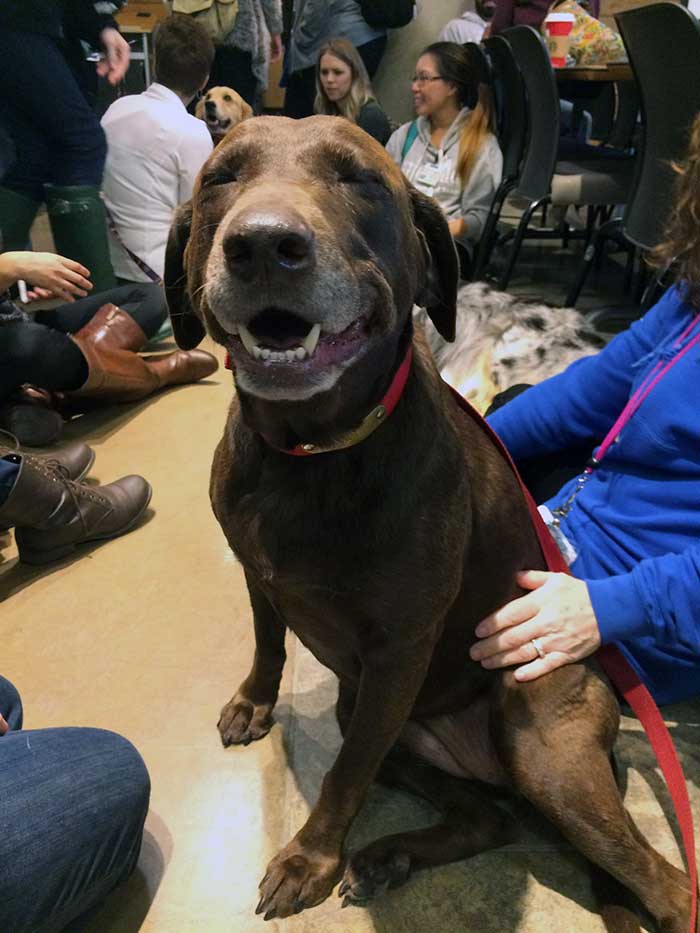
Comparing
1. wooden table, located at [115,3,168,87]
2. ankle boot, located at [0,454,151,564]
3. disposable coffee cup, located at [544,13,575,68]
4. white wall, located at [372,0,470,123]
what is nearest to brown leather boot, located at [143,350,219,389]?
ankle boot, located at [0,454,151,564]

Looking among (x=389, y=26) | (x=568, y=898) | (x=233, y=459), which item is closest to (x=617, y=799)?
(x=568, y=898)

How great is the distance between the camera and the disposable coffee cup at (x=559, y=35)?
4570 millimetres

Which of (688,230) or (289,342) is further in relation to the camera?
(688,230)

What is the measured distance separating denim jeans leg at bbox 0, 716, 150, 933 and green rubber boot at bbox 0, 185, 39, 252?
9.00ft

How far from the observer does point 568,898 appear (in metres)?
1.25

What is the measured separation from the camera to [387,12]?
18.0ft

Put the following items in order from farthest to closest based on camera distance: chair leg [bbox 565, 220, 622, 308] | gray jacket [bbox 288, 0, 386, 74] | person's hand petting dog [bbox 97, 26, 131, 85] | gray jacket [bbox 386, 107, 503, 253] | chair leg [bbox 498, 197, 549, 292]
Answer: gray jacket [bbox 288, 0, 386, 74] → chair leg [bbox 498, 197, 549, 292] → gray jacket [bbox 386, 107, 503, 253] → chair leg [bbox 565, 220, 622, 308] → person's hand petting dog [bbox 97, 26, 131, 85]

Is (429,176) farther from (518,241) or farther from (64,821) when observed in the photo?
(64,821)

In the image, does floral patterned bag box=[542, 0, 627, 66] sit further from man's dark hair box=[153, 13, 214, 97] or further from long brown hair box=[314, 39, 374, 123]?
man's dark hair box=[153, 13, 214, 97]

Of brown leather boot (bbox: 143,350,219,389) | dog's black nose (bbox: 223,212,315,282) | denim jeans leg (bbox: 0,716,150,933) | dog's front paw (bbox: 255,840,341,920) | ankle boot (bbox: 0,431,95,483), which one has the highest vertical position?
dog's black nose (bbox: 223,212,315,282)

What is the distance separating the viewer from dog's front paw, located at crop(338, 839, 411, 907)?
1.22 m

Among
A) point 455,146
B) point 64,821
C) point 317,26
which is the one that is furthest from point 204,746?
point 317,26

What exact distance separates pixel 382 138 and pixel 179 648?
167 inches

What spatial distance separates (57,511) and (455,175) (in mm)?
3024
